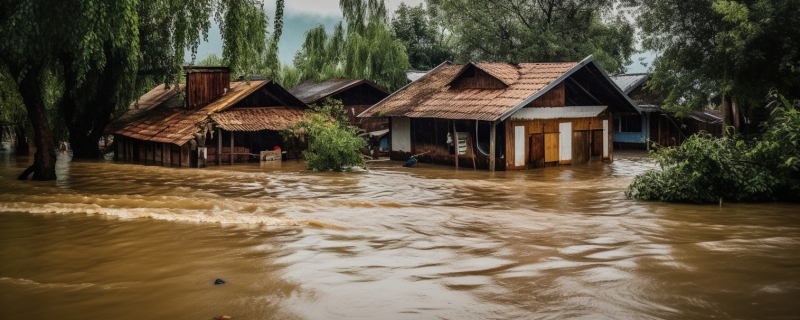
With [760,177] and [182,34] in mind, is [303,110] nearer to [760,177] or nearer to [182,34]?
[182,34]

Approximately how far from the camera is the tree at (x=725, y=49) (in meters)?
20.0

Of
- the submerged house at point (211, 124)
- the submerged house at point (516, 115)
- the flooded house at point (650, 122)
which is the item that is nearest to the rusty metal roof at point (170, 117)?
the submerged house at point (211, 124)

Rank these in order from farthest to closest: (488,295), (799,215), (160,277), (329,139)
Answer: (329,139), (799,215), (160,277), (488,295)

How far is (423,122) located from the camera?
1022 inches

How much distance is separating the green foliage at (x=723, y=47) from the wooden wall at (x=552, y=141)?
2.94 m

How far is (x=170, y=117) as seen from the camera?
90.9 feet

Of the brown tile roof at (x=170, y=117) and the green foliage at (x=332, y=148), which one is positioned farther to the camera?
the brown tile roof at (x=170, y=117)

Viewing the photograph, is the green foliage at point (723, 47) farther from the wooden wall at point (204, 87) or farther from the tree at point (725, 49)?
the wooden wall at point (204, 87)

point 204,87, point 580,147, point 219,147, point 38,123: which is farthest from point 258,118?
point 580,147

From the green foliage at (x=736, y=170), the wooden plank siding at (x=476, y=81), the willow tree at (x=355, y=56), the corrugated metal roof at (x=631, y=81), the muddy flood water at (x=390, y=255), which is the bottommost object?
the muddy flood water at (x=390, y=255)

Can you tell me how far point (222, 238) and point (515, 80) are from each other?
14.1m

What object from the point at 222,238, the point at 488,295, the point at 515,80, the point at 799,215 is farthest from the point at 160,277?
the point at 515,80

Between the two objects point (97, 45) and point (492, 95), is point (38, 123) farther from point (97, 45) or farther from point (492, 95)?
point (492, 95)

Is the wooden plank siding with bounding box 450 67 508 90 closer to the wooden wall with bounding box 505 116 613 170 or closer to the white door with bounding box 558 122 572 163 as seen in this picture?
the wooden wall with bounding box 505 116 613 170
